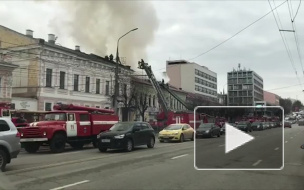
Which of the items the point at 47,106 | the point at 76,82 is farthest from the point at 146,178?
the point at 76,82

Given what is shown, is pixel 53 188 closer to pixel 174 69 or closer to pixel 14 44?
pixel 14 44

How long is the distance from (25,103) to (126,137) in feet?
82.7

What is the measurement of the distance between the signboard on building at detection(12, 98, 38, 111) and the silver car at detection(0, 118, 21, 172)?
29.4 meters

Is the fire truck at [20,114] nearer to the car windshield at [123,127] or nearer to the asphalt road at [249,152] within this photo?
the car windshield at [123,127]

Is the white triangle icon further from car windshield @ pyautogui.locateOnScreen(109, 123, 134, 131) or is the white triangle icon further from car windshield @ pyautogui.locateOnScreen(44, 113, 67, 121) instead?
car windshield @ pyautogui.locateOnScreen(44, 113, 67, 121)

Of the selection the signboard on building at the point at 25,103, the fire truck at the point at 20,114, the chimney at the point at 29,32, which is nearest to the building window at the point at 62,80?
the signboard on building at the point at 25,103

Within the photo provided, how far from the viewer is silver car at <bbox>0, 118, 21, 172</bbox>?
12.0 metres

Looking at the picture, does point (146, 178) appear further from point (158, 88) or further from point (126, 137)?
point (158, 88)

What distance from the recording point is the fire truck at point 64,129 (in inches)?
765

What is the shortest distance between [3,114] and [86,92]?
27.1 m

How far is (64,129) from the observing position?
20.5 meters

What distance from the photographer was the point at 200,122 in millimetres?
5527

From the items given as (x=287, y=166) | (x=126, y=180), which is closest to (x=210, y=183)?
(x=126, y=180)

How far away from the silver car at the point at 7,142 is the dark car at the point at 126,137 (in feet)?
22.7
